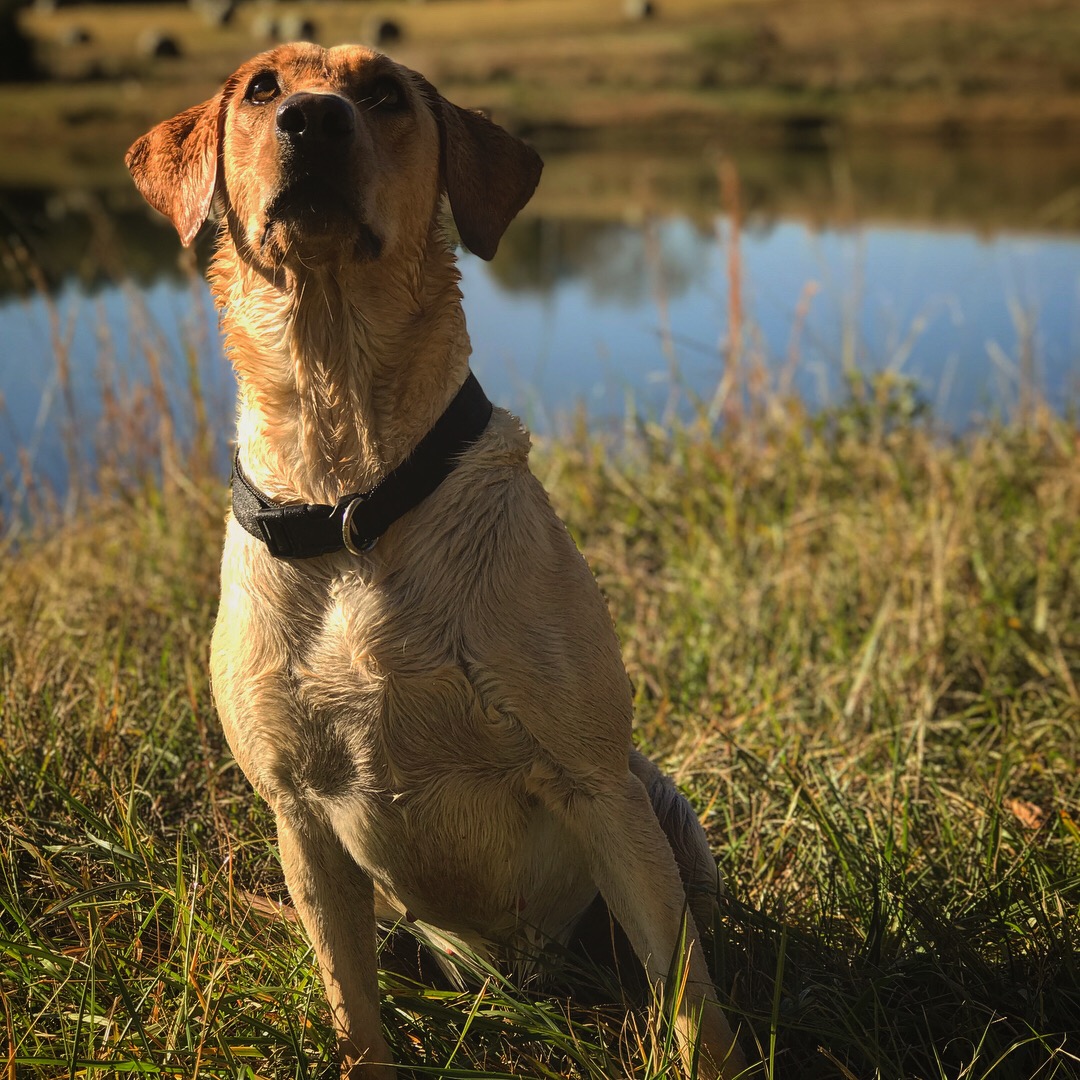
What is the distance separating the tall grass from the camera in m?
2.19

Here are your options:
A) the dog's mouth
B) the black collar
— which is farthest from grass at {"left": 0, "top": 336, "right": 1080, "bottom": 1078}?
the dog's mouth

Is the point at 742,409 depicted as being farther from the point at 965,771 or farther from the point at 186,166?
the point at 186,166

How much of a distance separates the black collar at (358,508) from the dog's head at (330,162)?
1.16 ft

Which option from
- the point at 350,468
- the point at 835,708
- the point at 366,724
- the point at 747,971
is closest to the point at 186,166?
the point at 350,468

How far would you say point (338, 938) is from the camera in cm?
215

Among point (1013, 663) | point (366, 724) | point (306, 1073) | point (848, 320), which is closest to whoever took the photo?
point (366, 724)

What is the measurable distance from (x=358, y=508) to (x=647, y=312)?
28.0ft

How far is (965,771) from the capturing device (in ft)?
10.7

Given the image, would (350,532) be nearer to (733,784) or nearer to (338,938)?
(338,938)

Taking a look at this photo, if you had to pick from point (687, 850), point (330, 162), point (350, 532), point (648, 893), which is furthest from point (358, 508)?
point (687, 850)

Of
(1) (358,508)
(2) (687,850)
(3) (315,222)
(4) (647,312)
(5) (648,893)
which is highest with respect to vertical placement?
(3) (315,222)

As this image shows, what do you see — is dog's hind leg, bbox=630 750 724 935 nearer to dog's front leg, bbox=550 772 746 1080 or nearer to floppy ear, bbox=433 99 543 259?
dog's front leg, bbox=550 772 746 1080

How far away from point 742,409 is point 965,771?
9.38ft

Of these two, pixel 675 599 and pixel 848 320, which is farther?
pixel 848 320
